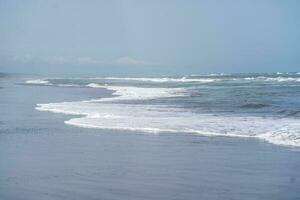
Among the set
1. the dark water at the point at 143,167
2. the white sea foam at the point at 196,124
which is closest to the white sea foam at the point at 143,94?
the white sea foam at the point at 196,124

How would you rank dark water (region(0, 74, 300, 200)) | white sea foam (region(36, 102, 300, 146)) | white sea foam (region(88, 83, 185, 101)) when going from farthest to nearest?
white sea foam (region(88, 83, 185, 101)) < white sea foam (region(36, 102, 300, 146)) < dark water (region(0, 74, 300, 200))

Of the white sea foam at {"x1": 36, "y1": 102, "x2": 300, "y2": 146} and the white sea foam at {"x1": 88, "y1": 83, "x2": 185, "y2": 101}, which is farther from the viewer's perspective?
the white sea foam at {"x1": 88, "y1": 83, "x2": 185, "y2": 101}

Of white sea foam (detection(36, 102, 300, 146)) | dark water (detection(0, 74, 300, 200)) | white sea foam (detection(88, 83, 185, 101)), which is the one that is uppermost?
white sea foam (detection(88, 83, 185, 101))

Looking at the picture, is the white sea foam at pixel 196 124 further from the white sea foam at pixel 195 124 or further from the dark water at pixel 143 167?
the dark water at pixel 143 167

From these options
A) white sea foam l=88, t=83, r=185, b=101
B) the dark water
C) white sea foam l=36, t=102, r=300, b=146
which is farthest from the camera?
white sea foam l=88, t=83, r=185, b=101

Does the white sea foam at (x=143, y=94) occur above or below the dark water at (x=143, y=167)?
→ above

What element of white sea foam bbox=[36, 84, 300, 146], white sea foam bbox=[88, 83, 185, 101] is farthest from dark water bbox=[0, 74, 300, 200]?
white sea foam bbox=[88, 83, 185, 101]

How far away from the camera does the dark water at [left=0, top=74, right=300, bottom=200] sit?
27.3ft

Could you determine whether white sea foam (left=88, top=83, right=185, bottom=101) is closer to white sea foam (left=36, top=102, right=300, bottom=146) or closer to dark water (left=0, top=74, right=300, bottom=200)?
white sea foam (left=36, top=102, right=300, bottom=146)

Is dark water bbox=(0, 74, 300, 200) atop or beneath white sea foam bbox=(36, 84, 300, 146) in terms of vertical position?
beneath

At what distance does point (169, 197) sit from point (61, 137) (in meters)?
7.12

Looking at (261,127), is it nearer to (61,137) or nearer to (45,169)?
(61,137)

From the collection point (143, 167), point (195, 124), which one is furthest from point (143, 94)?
point (143, 167)

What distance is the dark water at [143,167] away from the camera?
833cm
